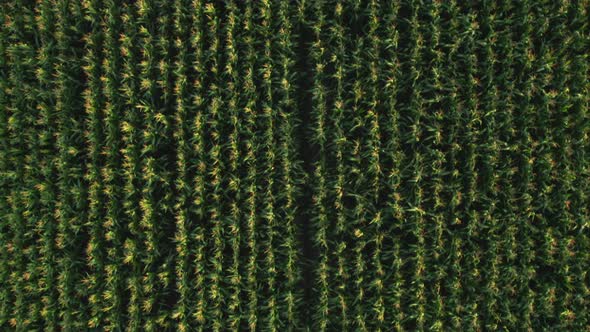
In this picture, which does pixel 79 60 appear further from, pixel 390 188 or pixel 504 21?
pixel 504 21

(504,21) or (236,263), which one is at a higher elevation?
(504,21)

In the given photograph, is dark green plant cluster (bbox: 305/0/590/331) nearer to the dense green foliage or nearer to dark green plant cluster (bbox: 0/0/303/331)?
the dense green foliage

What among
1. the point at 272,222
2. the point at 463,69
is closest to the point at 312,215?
the point at 272,222

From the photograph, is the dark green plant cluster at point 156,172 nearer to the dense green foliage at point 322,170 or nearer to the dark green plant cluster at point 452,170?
the dense green foliage at point 322,170

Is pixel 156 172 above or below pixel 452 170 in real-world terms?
below

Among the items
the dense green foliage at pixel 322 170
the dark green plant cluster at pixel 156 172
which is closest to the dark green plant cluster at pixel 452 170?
the dense green foliage at pixel 322 170

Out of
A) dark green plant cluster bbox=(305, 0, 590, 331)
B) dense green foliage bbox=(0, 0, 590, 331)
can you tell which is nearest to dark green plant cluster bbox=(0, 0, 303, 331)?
dense green foliage bbox=(0, 0, 590, 331)

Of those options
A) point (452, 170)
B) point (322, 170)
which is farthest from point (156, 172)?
point (452, 170)

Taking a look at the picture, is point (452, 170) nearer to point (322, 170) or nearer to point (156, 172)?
point (322, 170)
